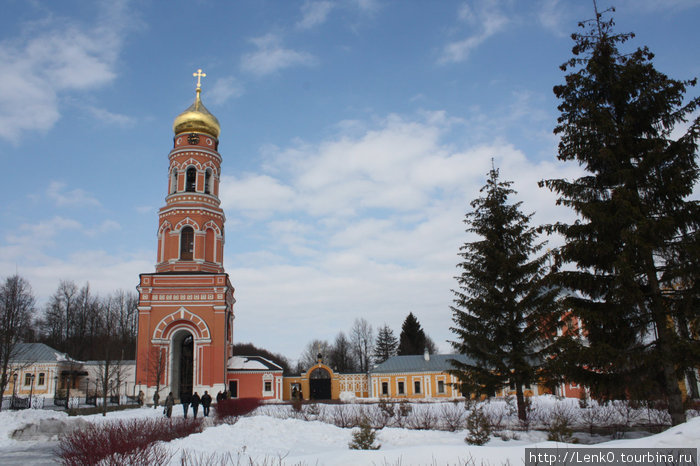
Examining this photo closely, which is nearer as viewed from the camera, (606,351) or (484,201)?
(606,351)

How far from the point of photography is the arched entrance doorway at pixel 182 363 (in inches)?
1259

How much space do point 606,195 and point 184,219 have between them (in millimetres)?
27156

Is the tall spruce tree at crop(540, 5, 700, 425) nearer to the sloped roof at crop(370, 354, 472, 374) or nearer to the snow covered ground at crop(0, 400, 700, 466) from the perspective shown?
the snow covered ground at crop(0, 400, 700, 466)

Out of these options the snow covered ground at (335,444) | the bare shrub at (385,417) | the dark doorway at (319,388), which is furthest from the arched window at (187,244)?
the bare shrub at (385,417)

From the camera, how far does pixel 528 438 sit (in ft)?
38.9

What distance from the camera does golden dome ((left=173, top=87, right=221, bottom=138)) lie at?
35.0 meters

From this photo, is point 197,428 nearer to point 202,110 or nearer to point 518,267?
point 518,267

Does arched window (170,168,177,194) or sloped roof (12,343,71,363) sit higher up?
arched window (170,168,177,194)

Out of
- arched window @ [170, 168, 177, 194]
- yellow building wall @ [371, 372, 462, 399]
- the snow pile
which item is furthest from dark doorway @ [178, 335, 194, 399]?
the snow pile

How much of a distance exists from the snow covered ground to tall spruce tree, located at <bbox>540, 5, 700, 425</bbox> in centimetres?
272

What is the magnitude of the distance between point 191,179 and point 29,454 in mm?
24578

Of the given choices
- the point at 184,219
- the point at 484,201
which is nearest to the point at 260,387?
the point at 184,219

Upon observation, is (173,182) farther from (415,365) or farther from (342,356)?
(342,356)

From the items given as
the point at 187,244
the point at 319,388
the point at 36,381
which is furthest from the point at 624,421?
the point at 36,381
